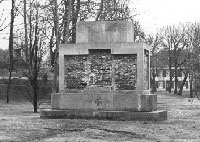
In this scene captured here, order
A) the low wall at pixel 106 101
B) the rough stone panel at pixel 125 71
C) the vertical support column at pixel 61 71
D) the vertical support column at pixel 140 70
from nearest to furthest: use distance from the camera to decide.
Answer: the low wall at pixel 106 101 < the vertical support column at pixel 140 70 < the rough stone panel at pixel 125 71 < the vertical support column at pixel 61 71

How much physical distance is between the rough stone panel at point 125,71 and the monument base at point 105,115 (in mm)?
1146

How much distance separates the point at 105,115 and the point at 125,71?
1908 mm

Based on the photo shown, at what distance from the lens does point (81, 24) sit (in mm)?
19016

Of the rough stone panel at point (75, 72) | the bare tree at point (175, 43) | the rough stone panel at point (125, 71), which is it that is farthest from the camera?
the bare tree at point (175, 43)

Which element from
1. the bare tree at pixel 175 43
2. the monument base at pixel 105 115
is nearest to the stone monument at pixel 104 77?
the monument base at pixel 105 115

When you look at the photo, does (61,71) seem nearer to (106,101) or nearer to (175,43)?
(106,101)

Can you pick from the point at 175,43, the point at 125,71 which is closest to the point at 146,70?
the point at 125,71

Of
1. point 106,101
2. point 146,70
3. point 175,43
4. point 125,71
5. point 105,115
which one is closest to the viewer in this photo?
point 105,115

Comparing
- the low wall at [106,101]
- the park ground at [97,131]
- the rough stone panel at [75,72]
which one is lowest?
the park ground at [97,131]

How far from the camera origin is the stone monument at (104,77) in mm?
17692

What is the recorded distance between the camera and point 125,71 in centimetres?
1822

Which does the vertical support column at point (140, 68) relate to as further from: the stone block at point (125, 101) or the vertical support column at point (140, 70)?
the stone block at point (125, 101)

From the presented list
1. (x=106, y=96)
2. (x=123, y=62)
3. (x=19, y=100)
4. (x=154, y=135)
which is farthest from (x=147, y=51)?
(x=19, y=100)

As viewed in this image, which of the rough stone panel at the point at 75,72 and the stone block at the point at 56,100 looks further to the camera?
the rough stone panel at the point at 75,72
